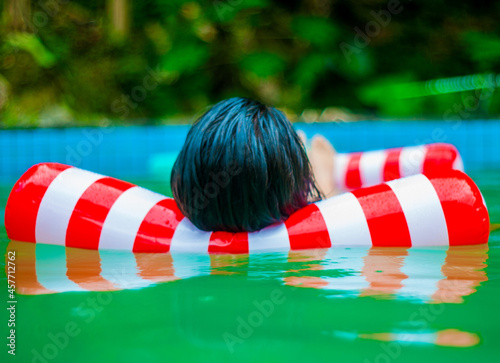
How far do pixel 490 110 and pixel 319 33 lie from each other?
2.13 metres

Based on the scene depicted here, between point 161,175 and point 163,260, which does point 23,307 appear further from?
point 161,175

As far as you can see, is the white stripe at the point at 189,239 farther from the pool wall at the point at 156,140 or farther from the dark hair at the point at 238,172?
the pool wall at the point at 156,140

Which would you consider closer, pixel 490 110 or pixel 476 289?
pixel 476 289

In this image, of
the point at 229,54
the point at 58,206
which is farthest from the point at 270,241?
the point at 229,54

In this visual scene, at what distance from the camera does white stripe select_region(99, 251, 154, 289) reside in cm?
151

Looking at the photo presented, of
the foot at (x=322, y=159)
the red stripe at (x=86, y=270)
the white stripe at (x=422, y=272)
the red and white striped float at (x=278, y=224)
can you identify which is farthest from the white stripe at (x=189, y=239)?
the foot at (x=322, y=159)

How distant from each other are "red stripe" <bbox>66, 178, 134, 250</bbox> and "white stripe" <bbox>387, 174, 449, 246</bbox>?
36.0 inches

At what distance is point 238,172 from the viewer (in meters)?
1.78

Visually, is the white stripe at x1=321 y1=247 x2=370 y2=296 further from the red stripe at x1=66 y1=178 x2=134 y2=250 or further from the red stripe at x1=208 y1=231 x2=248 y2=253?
Answer: the red stripe at x1=66 y1=178 x2=134 y2=250

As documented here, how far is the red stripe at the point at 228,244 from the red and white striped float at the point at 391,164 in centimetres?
126

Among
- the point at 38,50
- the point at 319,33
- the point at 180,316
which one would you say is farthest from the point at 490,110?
the point at 180,316

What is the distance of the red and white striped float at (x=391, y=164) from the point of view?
2.88 m

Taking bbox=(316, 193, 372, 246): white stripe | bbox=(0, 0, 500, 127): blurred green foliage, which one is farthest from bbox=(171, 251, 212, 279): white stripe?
bbox=(0, 0, 500, 127): blurred green foliage

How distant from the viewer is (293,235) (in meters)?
1.83
